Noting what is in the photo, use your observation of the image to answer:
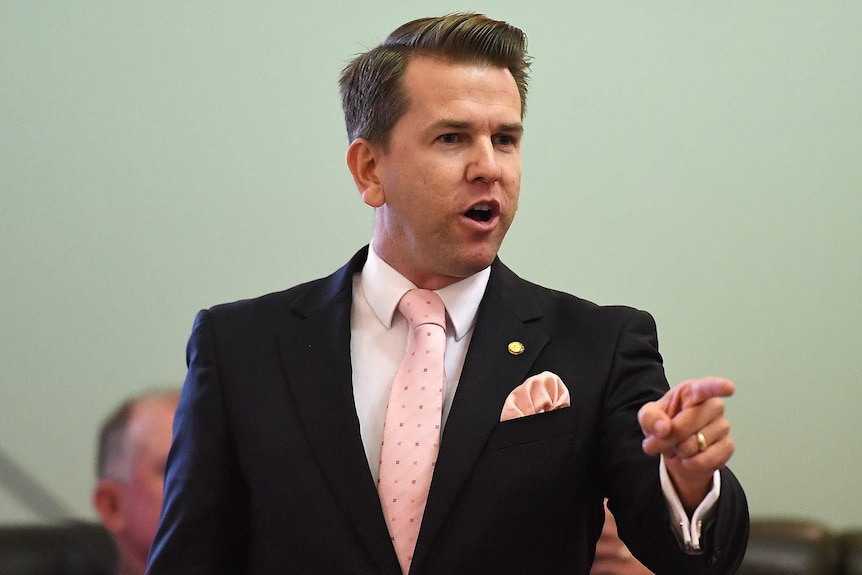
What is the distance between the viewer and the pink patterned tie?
160cm

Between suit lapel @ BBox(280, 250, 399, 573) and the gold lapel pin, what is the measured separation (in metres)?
0.24

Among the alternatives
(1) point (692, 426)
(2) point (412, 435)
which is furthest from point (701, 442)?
(2) point (412, 435)

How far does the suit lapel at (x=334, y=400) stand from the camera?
158 cm

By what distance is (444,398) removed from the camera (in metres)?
1.69

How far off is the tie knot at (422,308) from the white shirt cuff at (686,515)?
0.44 meters

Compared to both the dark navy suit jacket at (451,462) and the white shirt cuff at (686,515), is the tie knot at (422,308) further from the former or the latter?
the white shirt cuff at (686,515)

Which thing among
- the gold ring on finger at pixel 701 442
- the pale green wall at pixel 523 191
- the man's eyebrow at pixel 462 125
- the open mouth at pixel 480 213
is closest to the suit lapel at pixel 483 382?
the open mouth at pixel 480 213

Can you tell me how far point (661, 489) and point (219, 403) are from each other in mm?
659

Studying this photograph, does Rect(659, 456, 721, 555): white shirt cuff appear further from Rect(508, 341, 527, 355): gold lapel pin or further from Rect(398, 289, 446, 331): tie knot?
Rect(398, 289, 446, 331): tie knot

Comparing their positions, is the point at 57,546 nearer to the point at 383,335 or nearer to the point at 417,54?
the point at 383,335

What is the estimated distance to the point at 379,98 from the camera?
1896 millimetres

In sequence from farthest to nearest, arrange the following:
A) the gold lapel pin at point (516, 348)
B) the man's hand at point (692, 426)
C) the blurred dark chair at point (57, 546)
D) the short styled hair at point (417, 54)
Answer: the blurred dark chair at point (57, 546), the short styled hair at point (417, 54), the gold lapel pin at point (516, 348), the man's hand at point (692, 426)

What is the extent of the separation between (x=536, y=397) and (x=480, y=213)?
0.32 meters

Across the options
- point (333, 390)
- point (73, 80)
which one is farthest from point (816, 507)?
point (73, 80)
